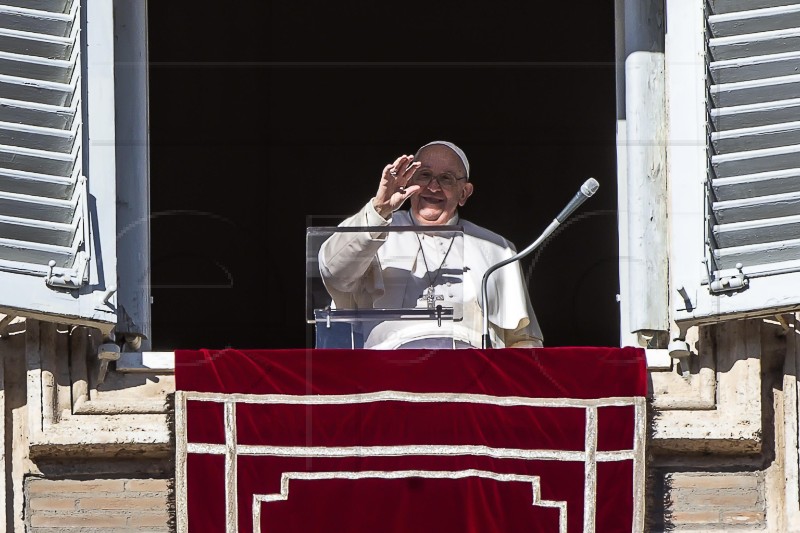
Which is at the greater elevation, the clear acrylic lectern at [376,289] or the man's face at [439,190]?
the man's face at [439,190]

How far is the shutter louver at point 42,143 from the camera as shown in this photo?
6648 mm

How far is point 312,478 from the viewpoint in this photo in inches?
258

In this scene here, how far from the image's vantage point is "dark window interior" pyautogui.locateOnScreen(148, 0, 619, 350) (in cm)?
1005

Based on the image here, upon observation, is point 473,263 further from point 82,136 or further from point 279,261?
point 279,261

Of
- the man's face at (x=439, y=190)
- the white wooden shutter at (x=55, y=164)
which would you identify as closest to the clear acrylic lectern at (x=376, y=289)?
the man's face at (x=439, y=190)

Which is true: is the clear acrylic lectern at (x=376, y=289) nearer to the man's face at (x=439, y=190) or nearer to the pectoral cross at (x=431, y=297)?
the pectoral cross at (x=431, y=297)

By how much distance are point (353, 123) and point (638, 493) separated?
412 cm

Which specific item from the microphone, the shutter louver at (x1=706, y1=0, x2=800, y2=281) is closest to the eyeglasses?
the microphone

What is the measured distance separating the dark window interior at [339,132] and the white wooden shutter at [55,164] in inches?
124

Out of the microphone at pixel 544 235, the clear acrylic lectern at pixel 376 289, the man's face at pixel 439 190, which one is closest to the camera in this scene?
the microphone at pixel 544 235

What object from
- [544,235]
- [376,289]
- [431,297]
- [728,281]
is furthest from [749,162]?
[376,289]

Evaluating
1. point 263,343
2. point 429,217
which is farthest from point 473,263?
point 263,343

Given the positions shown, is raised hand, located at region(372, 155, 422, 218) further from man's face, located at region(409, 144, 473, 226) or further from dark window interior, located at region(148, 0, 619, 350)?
dark window interior, located at region(148, 0, 619, 350)

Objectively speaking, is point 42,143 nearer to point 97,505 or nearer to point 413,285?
point 97,505
